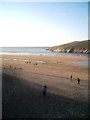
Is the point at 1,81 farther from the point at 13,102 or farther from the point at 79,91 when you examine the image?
the point at 79,91

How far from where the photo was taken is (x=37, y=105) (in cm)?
1762

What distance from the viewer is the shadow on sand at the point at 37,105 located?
621 inches

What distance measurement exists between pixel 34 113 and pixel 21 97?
166 inches

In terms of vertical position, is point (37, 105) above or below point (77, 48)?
below

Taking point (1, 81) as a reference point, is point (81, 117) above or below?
below

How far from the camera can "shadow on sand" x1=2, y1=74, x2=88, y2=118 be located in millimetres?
15781

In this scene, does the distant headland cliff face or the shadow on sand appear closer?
the shadow on sand

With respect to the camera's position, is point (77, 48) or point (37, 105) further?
point (77, 48)

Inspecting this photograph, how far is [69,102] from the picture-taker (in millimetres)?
18609

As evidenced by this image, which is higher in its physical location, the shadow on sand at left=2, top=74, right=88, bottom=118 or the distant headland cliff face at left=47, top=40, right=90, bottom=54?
the distant headland cliff face at left=47, top=40, right=90, bottom=54

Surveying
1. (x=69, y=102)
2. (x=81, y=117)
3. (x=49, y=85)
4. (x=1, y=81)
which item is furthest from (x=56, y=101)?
(x=1, y=81)

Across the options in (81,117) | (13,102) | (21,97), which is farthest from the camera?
(21,97)

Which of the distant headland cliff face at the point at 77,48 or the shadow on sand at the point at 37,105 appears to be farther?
the distant headland cliff face at the point at 77,48

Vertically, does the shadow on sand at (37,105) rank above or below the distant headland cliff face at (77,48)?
below
